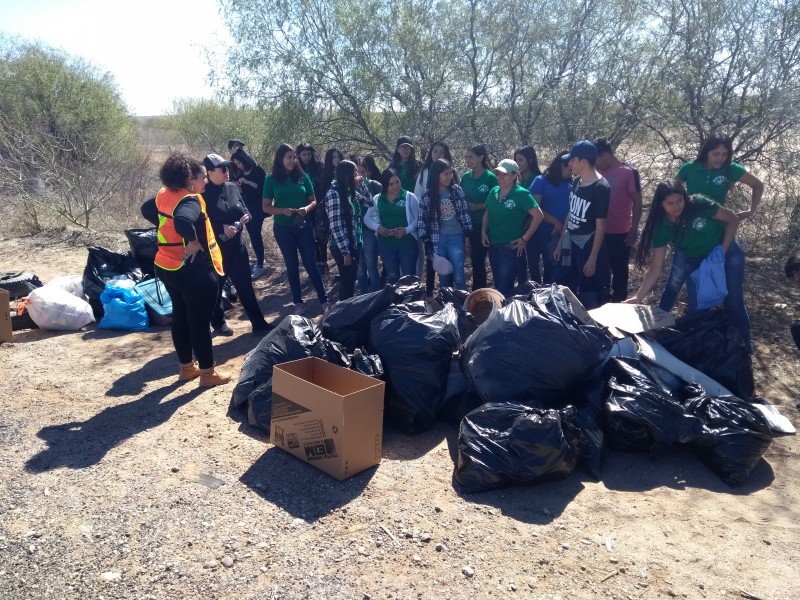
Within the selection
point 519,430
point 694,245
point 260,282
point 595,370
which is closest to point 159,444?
point 519,430

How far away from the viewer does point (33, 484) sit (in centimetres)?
309

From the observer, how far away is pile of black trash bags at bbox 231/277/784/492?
3.08m

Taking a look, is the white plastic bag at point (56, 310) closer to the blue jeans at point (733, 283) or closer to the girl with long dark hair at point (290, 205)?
the girl with long dark hair at point (290, 205)

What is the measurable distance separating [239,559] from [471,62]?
6850 mm

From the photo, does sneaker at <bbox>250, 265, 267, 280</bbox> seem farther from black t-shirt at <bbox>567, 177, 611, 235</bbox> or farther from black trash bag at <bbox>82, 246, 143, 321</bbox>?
black t-shirt at <bbox>567, 177, 611, 235</bbox>

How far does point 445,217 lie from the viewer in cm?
539

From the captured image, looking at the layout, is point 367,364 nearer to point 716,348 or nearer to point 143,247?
point 716,348

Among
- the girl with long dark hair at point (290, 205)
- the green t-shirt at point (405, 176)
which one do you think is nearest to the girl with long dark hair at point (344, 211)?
the girl with long dark hair at point (290, 205)

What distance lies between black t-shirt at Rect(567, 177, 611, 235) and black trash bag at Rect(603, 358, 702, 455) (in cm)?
157

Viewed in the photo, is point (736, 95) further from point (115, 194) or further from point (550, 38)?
point (115, 194)

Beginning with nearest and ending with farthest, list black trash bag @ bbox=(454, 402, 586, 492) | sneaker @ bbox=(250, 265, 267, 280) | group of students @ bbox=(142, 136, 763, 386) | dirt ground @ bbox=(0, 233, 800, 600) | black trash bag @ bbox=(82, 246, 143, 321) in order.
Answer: dirt ground @ bbox=(0, 233, 800, 600)
black trash bag @ bbox=(454, 402, 586, 492)
group of students @ bbox=(142, 136, 763, 386)
black trash bag @ bbox=(82, 246, 143, 321)
sneaker @ bbox=(250, 265, 267, 280)

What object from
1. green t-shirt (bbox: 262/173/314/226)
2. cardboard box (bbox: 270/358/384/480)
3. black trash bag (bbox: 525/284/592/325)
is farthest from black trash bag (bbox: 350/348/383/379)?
green t-shirt (bbox: 262/173/314/226)

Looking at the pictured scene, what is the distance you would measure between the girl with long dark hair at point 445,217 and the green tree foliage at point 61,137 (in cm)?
706

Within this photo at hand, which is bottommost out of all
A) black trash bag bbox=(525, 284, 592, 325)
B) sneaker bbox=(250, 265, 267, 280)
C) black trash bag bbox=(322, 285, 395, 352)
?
sneaker bbox=(250, 265, 267, 280)
